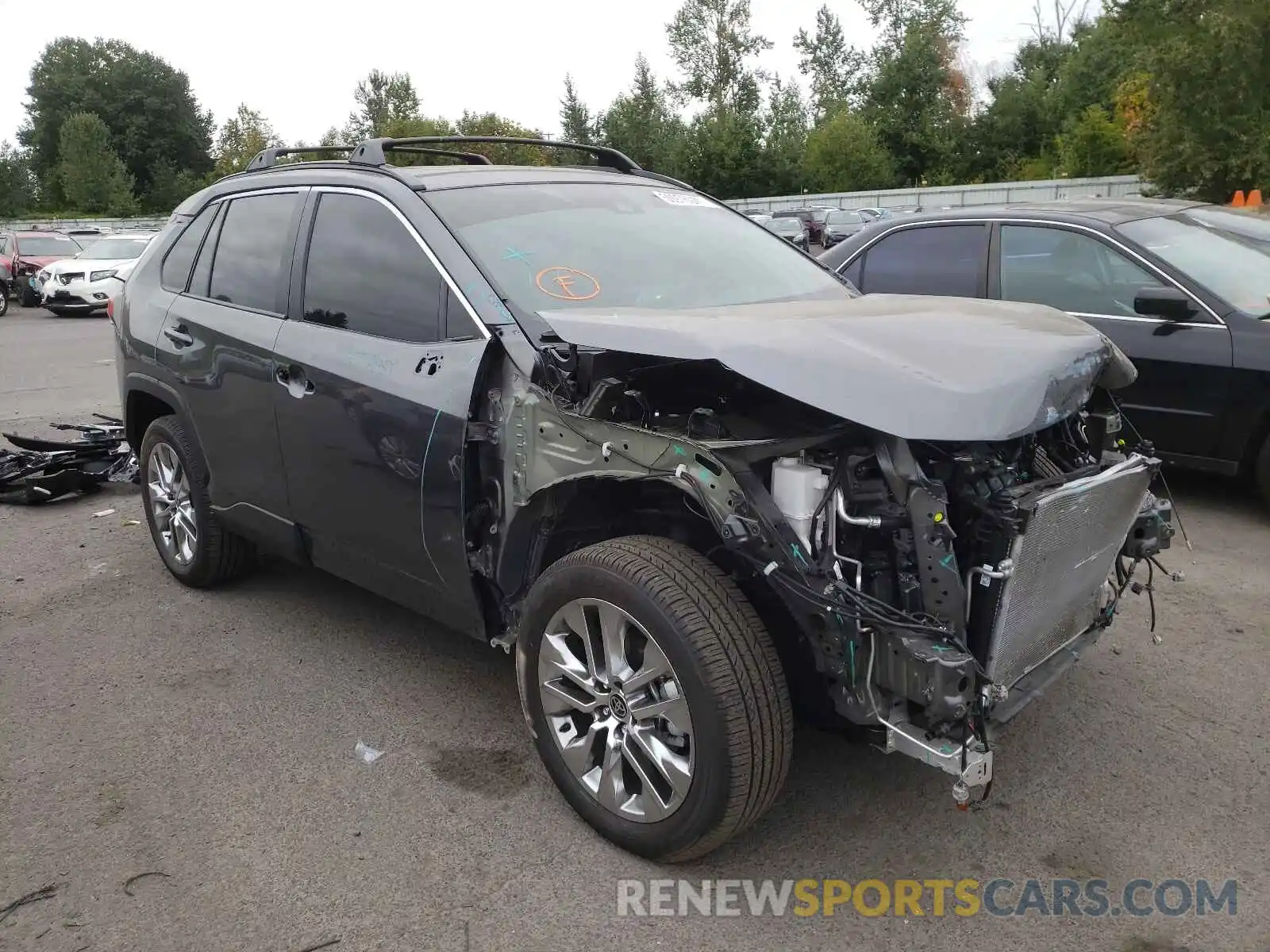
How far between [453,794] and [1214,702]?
2679 mm

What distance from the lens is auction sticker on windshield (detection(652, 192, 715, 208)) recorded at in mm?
4203

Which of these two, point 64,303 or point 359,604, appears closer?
point 359,604

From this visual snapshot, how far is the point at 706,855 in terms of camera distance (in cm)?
278

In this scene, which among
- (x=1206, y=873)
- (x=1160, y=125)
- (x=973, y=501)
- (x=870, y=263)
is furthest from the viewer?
(x=1160, y=125)

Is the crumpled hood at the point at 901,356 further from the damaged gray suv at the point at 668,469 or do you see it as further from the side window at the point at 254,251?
the side window at the point at 254,251

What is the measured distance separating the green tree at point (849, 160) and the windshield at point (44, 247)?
3321 centimetres

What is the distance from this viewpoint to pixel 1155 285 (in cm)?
550

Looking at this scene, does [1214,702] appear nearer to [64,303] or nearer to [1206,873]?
[1206,873]

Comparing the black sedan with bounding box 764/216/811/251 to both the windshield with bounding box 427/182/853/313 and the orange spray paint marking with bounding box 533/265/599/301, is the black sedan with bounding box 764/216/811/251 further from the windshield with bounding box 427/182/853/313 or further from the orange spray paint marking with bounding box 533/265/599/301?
the orange spray paint marking with bounding box 533/265/599/301

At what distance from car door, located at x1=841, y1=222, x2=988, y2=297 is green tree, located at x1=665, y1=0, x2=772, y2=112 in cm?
6216

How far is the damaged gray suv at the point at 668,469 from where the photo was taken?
98.1 inches

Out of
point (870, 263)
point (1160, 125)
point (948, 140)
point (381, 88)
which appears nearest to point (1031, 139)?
point (948, 140)

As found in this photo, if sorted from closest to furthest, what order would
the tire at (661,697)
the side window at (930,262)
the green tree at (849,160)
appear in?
the tire at (661,697)
the side window at (930,262)
the green tree at (849,160)

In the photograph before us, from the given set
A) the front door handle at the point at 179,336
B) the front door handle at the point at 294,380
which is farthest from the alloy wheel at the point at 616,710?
the front door handle at the point at 179,336
